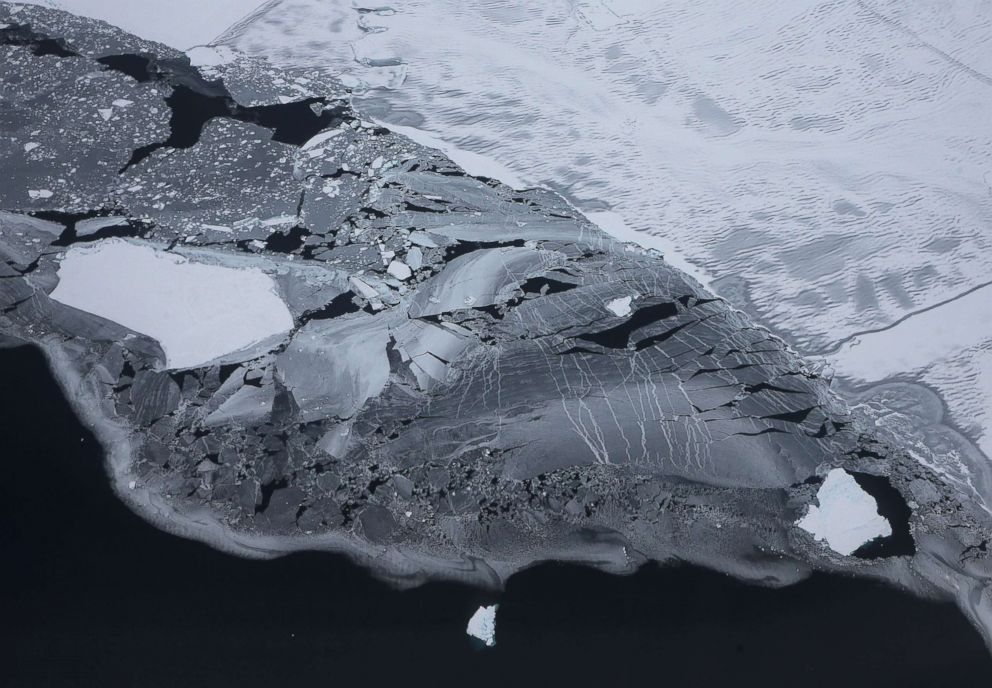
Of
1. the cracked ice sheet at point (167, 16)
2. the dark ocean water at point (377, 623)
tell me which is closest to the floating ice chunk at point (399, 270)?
the dark ocean water at point (377, 623)

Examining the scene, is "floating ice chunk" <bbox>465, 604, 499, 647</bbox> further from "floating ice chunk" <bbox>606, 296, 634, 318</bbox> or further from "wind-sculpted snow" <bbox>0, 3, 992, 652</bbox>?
"floating ice chunk" <bbox>606, 296, 634, 318</bbox>

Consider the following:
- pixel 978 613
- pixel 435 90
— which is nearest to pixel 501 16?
pixel 435 90

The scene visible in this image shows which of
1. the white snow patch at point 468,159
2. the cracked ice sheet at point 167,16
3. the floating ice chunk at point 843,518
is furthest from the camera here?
the cracked ice sheet at point 167,16

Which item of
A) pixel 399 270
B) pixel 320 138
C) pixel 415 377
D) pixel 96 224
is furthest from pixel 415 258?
pixel 96 224

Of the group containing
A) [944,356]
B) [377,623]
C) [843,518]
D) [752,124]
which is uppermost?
[752,124]

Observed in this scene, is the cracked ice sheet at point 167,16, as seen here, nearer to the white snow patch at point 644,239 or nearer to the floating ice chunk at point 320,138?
the floating ice chunk at point 320,138

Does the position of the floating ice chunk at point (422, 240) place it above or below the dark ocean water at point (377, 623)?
above

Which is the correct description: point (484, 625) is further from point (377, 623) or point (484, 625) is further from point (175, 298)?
point (175, 298)

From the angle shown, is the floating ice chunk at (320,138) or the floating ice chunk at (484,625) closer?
the floating ice chunk at (484,625)
